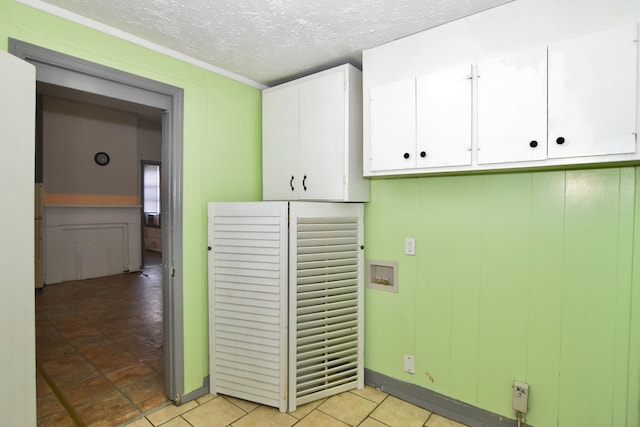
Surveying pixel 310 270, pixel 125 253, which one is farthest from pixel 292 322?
pixel 125 253

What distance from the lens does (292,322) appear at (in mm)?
2162

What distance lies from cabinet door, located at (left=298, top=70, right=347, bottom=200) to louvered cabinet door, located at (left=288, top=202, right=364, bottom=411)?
0.17m

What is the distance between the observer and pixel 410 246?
2299 millimetres

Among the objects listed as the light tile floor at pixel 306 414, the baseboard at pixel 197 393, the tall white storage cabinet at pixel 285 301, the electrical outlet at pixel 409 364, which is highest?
the tall white storage cabinet at pixel 285 301

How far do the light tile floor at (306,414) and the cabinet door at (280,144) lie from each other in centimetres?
151

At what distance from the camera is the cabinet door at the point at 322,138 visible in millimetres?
2271

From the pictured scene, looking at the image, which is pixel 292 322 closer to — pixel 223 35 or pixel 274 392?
pixel 274 392

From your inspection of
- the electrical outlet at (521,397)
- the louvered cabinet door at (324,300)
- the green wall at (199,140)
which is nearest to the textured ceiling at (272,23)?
the green wall at (199,140)

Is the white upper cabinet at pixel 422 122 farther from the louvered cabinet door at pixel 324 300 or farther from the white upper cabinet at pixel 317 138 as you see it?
the louvered cabinet door at pixel 324 300

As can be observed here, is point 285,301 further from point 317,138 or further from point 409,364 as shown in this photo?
point 317,138

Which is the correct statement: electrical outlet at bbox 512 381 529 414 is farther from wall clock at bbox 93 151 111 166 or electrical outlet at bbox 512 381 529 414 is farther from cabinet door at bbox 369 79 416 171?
wall clock at bbox 93 151 111 166

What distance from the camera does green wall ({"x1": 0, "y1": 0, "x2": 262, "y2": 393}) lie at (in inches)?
76.1

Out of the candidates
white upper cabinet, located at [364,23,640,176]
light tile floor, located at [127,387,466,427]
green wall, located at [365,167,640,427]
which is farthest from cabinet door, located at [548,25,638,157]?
light tile floor, located at [127,387,466,427]

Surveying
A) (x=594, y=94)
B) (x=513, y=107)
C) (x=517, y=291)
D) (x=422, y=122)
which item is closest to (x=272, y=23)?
(x=422, y=122)
